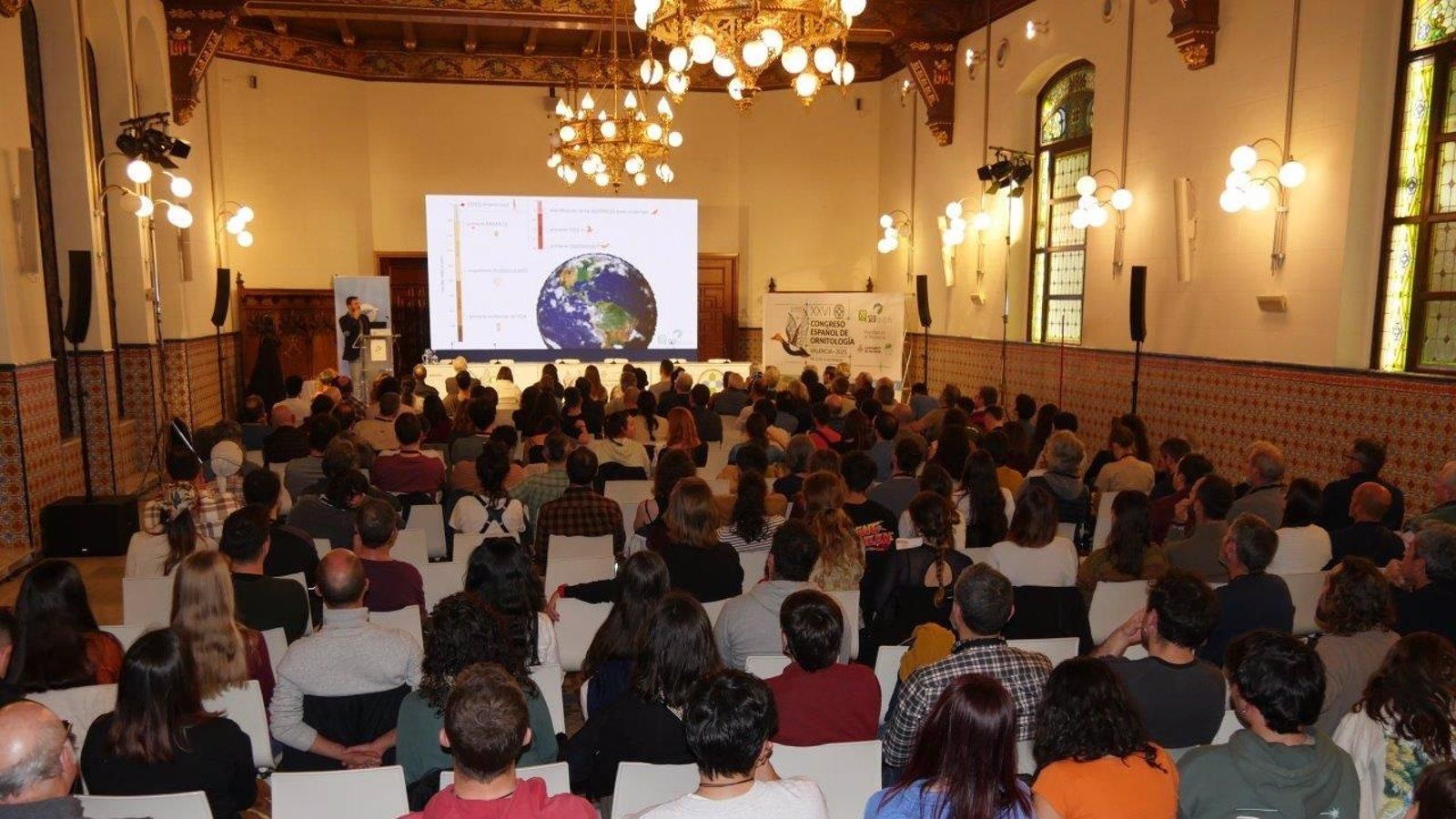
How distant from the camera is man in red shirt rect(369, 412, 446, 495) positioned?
272 inches

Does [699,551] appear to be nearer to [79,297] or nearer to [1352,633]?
[1352,633]

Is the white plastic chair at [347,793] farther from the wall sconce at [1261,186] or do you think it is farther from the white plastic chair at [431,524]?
the wall sconce at [1261,186]

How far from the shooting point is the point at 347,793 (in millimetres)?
2771

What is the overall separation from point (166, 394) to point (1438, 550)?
12.8m

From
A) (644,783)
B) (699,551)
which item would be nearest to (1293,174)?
(699,551)

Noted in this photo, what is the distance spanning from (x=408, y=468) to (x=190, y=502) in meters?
1.47

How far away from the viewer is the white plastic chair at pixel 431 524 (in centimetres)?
636

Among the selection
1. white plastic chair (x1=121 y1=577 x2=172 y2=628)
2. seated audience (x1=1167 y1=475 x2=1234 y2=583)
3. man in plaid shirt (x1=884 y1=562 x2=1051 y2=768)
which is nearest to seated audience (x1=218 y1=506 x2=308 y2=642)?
white plastic chair (x1=121 y1=577 x2=172 y2=628)

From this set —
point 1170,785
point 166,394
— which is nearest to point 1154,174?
point 1170,785

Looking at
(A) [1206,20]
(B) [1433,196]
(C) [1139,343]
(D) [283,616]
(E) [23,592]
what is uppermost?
(A) [1206,20]

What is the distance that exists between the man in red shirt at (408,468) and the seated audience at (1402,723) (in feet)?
18.4

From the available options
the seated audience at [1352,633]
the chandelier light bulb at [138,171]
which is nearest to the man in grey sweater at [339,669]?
the seated audience at [1352,633]

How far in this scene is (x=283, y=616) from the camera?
14.2ft

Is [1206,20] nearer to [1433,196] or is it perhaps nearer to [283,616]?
[1433,196]
